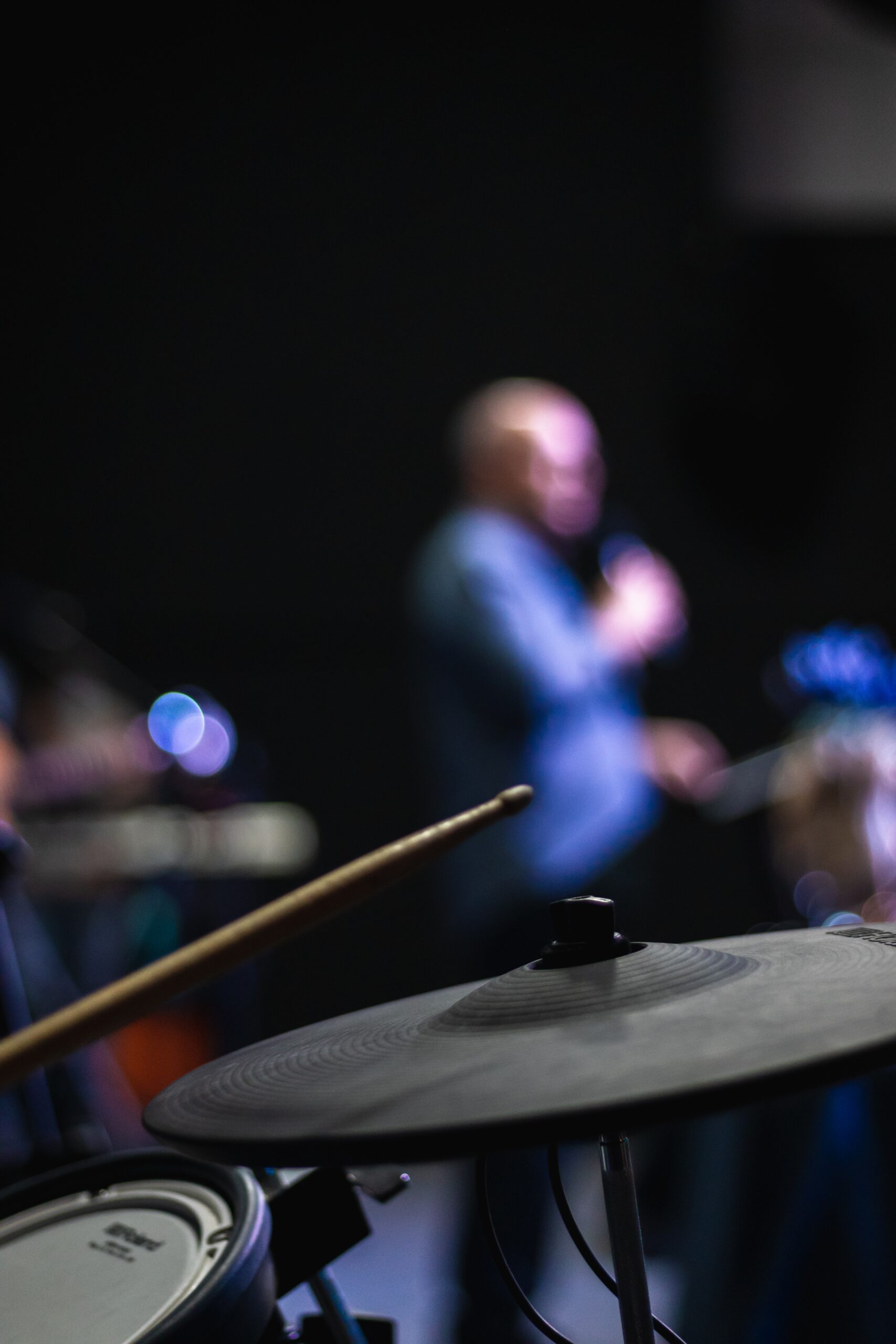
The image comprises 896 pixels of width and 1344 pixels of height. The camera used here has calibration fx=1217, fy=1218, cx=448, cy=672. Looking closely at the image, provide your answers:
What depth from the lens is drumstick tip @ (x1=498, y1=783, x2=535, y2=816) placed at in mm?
572

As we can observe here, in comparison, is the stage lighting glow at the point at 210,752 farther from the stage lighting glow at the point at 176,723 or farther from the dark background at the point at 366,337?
the dark background at the point at 366,337

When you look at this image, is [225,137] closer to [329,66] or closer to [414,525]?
[329,66]

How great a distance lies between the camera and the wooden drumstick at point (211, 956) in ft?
1.50

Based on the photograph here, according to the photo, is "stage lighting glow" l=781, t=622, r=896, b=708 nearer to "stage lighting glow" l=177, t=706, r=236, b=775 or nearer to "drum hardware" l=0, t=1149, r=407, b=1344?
"drum hardware" l=0, t=1149, r=407, b=1344

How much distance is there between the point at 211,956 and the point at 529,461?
1.70m

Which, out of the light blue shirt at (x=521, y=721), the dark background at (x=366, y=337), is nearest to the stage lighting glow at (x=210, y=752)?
the dark background at (x=366, y=337)

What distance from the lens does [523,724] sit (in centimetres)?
187

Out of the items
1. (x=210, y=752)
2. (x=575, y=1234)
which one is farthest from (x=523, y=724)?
(x=210, y=752)

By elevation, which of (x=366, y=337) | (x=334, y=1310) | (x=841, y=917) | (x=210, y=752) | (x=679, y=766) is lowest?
(x=210, y=752)

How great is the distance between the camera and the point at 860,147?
13.4 ft

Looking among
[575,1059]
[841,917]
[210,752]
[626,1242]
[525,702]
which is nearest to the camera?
[575,1059]

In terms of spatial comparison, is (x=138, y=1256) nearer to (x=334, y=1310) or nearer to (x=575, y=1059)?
(x=334, y=1310)

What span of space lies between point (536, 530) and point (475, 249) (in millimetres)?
2419

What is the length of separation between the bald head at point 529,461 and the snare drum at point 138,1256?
1.53 m
